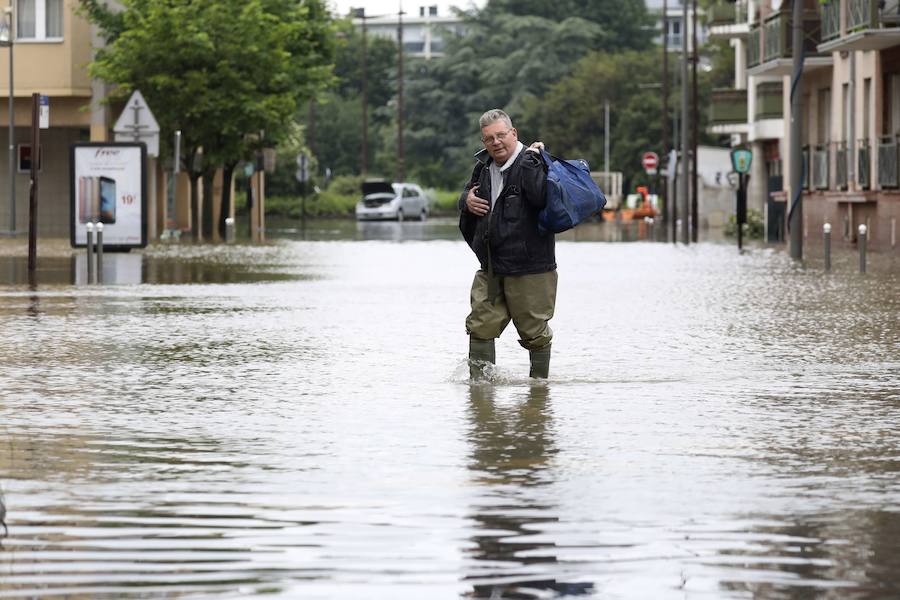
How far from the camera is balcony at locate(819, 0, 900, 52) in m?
46.6

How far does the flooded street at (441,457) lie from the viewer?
6.98 m

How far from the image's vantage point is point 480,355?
1359 centimetres

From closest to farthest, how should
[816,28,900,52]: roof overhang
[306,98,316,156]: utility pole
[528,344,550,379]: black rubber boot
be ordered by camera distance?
[528,344,550,379]: black rubber boot < [816,28,900,52]: roof overhang < [306,98,316,156]: utility pole

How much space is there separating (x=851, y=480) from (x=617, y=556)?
7.56ft

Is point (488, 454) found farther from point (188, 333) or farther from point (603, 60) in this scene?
point (603, 60)

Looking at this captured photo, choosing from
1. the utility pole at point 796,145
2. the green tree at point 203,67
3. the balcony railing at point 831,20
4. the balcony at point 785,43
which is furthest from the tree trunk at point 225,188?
the utility pole at point 796,145

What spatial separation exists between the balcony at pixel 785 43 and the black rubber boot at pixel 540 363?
42091 millimetres

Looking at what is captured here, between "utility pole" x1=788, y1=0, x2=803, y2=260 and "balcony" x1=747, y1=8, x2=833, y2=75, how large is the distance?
13178 millimetres

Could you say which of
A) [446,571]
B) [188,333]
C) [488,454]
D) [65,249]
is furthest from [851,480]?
[65,249]

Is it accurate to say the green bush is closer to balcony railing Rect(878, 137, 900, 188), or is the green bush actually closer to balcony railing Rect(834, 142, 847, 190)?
balcony railing Rect(834, 142, 847, 190)

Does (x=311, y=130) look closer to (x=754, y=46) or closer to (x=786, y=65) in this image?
(x=754, y=46)

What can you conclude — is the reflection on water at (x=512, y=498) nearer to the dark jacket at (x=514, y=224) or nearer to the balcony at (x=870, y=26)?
the dark jacket at (x=514, y=224)

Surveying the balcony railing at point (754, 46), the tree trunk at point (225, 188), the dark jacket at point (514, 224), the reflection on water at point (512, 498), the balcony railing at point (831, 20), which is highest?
the balcony railing at point (754, 46)

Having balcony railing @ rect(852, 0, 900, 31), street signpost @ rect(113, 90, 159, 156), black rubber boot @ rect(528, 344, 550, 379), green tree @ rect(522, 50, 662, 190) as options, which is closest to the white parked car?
green tree @ rect(522, 50, 662, 190)
